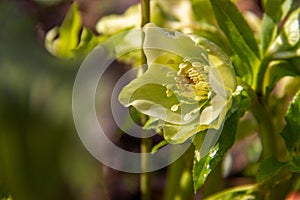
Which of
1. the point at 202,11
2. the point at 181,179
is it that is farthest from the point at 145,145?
the point at 202,11

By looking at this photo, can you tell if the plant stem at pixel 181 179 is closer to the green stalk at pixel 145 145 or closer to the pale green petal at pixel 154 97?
the green stalk at pixel 145 145

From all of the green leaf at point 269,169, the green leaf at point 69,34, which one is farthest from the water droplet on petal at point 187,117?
the green leaf at point 69,34

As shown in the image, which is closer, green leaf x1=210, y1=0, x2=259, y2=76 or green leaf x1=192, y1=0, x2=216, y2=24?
green leaf x1=210, y1=0, x2=259, y2=76

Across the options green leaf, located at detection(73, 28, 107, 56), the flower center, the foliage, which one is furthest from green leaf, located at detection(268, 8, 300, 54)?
green leaf, located at detection(73, 28, 107, 56)

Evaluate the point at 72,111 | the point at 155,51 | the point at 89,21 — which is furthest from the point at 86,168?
the point at 89,21

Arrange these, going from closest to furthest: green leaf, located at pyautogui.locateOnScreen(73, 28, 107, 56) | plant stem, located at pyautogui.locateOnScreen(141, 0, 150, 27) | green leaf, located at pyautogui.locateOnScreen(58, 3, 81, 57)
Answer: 1. plant stem, located at pyautogui.locateOnScreen(141, 0, 150, 27)
2. green leaf, located at pyautogui.locateOnScreen(73, 28, 107, 56)
3. green leaf, located at pyautogui.locateOnScreen(58, 3, 81, 57)

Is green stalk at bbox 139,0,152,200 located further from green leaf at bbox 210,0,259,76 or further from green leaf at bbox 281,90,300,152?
green leaf at bbox 281,90,300,152
